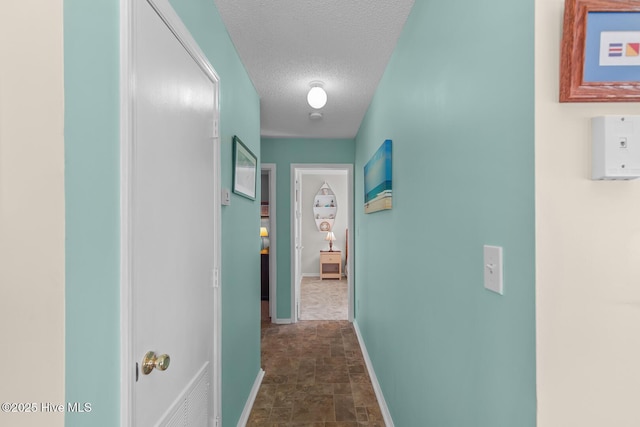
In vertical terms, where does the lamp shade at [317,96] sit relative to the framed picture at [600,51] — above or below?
above

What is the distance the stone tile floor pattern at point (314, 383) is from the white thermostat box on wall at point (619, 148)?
7.06 feet

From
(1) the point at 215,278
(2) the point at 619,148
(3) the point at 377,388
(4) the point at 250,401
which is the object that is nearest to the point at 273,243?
(4) the point at 250,401

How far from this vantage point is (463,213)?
3.61ft

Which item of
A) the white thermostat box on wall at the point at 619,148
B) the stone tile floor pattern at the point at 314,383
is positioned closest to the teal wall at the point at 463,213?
the white thermostat box on wall at the point at 619,148

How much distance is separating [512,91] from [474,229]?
41cm

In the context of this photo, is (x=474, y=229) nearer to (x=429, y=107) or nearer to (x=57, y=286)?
(x=429, y=107)

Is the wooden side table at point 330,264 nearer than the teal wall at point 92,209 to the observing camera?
No

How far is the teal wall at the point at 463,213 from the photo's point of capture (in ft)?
2.61

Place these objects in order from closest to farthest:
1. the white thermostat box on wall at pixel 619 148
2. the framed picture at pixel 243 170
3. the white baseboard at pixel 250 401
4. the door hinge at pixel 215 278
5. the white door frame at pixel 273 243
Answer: the white thermostat box on wall at pixel 619 148
the door hinge at pixel 215 278
the framed picture at pixel 243 170
the white baseboard at pixel 250 401
the white door frame at pixel 273 243

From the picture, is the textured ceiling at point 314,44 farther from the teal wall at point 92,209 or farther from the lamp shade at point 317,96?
the teal wall at point 92,209

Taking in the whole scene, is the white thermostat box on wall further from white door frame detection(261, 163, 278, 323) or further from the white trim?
white door frame detection(261, 163, 278, 323)

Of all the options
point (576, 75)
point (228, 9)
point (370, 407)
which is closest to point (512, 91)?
point (576, 75)

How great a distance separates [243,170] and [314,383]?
1.87m

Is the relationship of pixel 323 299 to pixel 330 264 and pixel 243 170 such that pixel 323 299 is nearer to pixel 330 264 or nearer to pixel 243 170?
pixel 330 264
